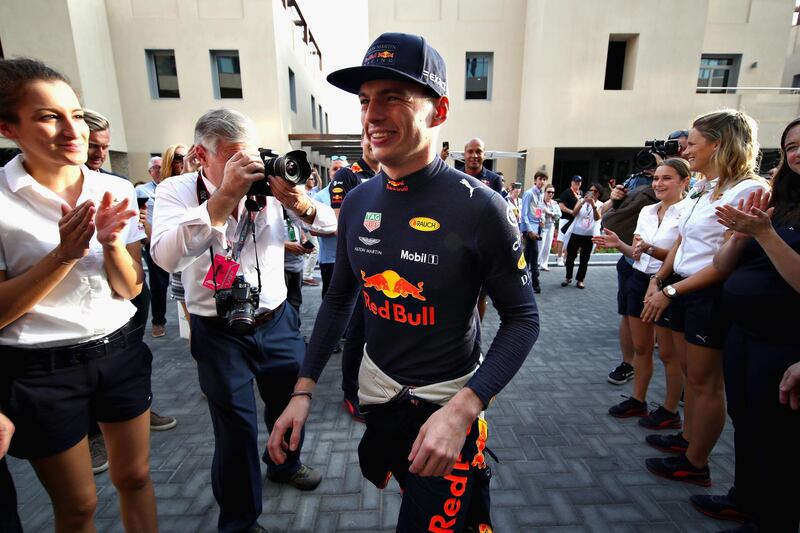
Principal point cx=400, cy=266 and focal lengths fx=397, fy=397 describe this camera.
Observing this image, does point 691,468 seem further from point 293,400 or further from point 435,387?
point 293,400

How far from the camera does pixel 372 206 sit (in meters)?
1.72

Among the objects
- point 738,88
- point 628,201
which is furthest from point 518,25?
point 628,201

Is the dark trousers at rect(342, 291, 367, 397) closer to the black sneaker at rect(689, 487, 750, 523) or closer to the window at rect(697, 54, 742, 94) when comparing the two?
the black sneaker at rect(689, 487, 750, 523)

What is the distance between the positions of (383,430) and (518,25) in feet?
62.3

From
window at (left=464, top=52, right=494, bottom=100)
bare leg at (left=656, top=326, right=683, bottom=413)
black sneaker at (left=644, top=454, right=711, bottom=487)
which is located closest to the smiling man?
black sneaker at (left=644, top=454, right=711, bottom=487)

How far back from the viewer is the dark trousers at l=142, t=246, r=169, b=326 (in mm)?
5141

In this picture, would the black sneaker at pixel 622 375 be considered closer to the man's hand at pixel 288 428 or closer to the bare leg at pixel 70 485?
the man's hand at pixel 288 428

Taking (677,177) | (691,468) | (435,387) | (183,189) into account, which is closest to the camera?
(435,387)

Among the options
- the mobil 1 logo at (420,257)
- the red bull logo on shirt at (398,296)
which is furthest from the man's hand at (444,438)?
the mobil 1 logo at (420,257)

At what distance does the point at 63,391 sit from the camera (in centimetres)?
176

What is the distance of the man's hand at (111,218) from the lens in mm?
1734

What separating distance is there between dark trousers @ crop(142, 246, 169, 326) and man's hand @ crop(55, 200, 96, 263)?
147 inches

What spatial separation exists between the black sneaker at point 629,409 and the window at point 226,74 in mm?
16365

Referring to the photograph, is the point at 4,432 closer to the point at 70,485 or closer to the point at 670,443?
the point at 70,485
